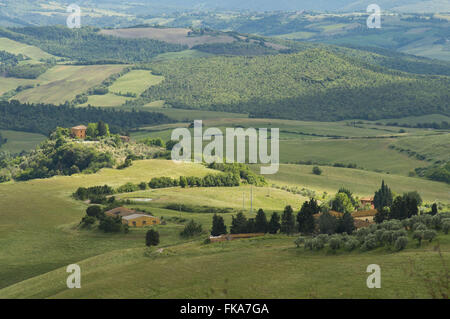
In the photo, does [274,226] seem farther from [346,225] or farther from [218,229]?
[346,225]

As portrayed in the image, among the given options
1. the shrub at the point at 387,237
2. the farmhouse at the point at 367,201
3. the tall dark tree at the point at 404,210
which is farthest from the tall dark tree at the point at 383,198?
Result: the shrub at the point at 387,237

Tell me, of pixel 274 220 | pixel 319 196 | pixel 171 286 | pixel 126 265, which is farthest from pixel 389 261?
pixel 319 196

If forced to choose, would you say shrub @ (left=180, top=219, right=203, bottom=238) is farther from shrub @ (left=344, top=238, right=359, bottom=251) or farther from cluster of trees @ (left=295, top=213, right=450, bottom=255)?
shrub @ (left=344, top=238, right=359, bottom=251)

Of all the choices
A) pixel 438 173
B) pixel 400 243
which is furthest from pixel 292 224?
pixel 438 173

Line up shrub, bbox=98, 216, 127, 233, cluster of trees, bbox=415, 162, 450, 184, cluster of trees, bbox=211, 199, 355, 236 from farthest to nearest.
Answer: cluster of trees, bbox=415, 162, 450, 184 → shrub, bbox=98, 216, 127, 233 → cluster of trees, bbox=211, 199, 355, 236

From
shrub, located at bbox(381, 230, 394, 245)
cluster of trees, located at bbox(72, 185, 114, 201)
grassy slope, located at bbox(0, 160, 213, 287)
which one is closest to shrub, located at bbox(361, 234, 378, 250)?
shrub, located at bbox(381, 230, 394, 245)
